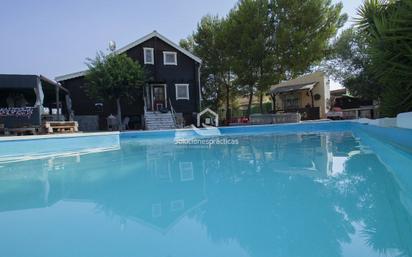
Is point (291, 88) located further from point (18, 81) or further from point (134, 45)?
point (18, 81)

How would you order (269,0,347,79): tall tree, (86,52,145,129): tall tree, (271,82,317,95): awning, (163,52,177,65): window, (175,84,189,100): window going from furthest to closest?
(271,82,317,95): awning → (269,0,347,79): tall tree → (175,84,189,100): window → (163,52,177,65): window → (86,52,145,129): tall tree

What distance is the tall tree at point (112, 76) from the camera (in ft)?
54.1

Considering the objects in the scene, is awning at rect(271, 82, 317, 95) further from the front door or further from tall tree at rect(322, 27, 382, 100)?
the front door

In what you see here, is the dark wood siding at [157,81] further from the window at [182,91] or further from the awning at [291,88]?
the awning at [291,88]

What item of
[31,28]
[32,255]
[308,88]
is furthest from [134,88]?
[32,255]

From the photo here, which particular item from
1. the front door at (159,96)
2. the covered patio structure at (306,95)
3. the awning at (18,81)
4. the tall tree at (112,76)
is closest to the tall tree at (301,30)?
the covered patio structure at (306,95)

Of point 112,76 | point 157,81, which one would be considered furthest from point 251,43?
point 112,76

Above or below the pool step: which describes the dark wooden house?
above

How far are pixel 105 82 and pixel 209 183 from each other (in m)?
13.6

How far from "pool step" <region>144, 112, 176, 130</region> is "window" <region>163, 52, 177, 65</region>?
149 inches

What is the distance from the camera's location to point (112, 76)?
16.5 m

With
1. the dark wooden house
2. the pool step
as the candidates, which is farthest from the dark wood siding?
the pool step

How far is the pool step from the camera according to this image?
17.7m

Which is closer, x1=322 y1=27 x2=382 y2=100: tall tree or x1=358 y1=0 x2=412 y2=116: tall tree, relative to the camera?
x1=358 y1=0 x2=412 y2=116: tall tree
